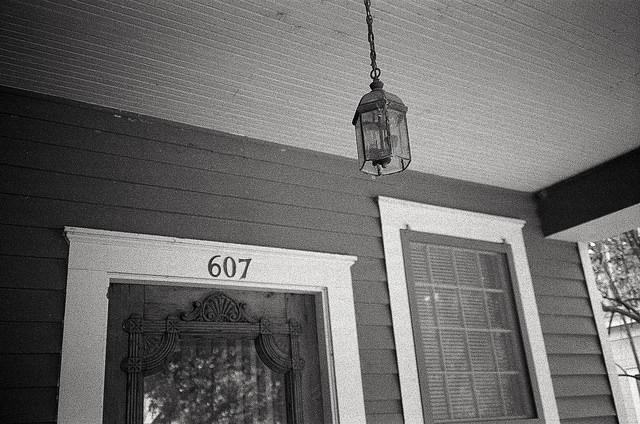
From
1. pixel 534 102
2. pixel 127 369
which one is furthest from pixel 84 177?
pixel 534 102

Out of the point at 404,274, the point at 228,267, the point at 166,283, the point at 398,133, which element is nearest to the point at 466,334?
the point at 404,274

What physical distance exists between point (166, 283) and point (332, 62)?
1.39 meters

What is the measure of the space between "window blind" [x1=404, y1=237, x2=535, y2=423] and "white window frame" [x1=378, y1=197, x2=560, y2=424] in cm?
7

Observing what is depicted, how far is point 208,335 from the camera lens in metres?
3.42

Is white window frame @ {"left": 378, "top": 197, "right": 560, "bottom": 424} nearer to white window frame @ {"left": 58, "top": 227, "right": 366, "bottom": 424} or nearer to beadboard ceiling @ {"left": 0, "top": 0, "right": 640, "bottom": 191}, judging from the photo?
white window frame @ {"left": 58, "top": 227, "right": 366, "bottom": 424}

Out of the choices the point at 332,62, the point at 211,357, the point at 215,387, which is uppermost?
the point at 332,62

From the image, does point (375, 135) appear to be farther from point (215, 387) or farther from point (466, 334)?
point (466, 334)

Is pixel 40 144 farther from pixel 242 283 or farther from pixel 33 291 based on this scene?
pixel 242 283

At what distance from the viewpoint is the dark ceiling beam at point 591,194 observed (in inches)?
178

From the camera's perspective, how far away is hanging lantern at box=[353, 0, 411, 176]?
2266 millimetres

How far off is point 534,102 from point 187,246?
211cm

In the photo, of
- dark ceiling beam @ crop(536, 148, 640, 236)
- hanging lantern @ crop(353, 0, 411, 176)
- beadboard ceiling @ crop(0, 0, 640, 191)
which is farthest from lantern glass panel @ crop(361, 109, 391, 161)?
dark ceiling beam @ crop(536, 148, 640, 236)

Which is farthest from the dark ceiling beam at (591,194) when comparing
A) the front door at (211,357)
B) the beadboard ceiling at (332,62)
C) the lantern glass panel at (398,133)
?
the lantern glass panel at (398,133)

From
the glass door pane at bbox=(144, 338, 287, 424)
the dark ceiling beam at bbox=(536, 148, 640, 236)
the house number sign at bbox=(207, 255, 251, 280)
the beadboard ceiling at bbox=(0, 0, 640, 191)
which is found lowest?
the glass door pane at bbox=(144, 338, 287, 424)
